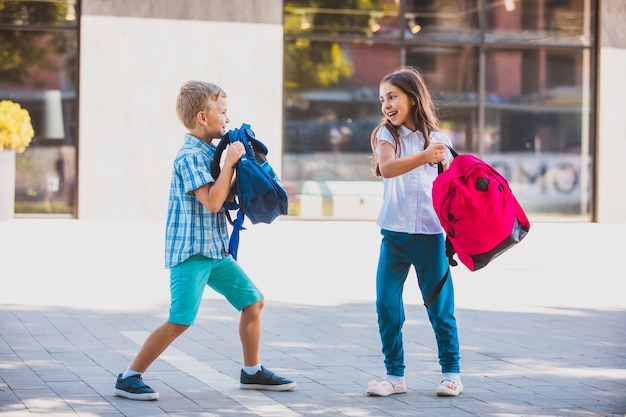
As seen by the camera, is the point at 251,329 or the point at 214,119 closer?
the point at 214,119

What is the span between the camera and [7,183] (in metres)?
16.6

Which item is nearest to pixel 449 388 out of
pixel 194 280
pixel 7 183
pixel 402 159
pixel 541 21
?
pixel 402 159

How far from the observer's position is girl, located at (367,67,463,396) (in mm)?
5598

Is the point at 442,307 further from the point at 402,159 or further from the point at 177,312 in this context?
the point at 177,312

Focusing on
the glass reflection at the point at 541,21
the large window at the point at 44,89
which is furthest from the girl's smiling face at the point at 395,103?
the glass reflection at the point at 541,21

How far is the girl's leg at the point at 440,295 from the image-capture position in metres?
5.60

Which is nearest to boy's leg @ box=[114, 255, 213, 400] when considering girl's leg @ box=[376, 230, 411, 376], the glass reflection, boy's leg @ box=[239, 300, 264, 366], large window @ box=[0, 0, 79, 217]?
boy's leg @ box=[239, 300, 264, 366]

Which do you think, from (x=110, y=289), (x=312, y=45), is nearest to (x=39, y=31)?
(x=312, y=45)

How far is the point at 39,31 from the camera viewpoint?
17688mm

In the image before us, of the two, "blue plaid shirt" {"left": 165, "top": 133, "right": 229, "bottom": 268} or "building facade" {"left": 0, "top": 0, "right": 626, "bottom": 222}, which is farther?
"building facade" {"left": 0, "top": 0, "right": 626, "bottom": 222}

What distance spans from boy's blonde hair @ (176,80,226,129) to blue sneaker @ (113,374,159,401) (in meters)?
1.30

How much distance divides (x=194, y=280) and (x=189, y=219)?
303 millimetres

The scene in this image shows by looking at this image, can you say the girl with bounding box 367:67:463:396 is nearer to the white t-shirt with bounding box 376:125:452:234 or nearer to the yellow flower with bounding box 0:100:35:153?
the white t-shirt with bounding box 376:125:452:234

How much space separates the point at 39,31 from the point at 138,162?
8.71 ft
